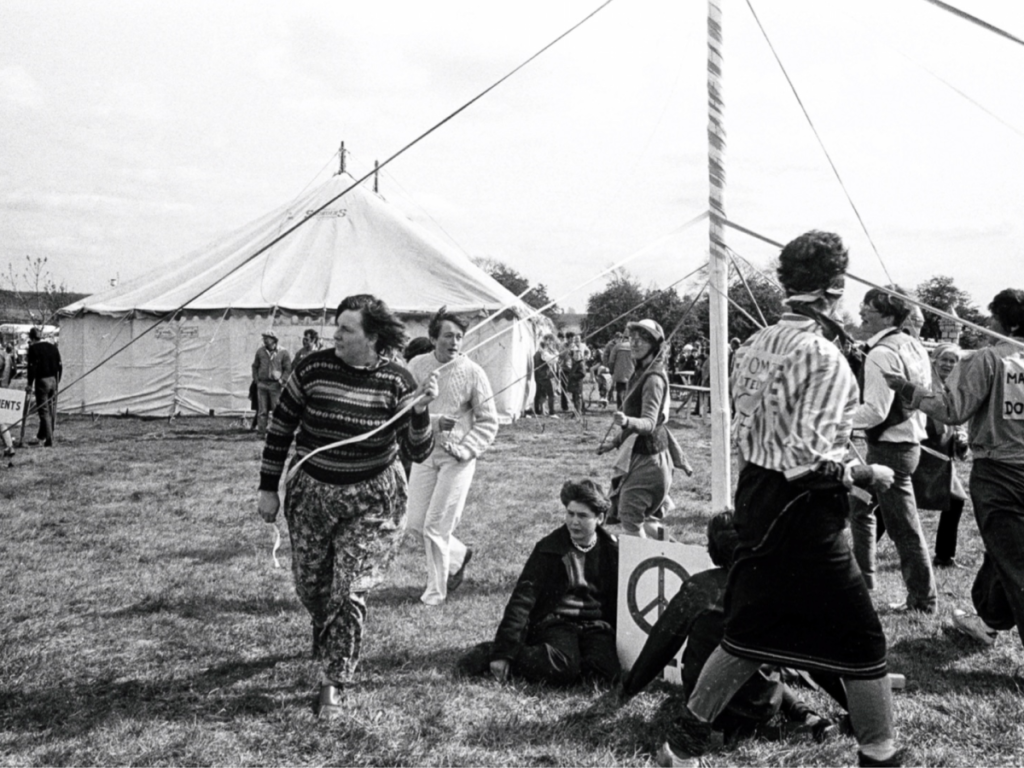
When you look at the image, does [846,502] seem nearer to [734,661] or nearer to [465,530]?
[734,661]

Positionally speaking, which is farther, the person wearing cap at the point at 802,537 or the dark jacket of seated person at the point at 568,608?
the dark jacket of seated person at the point at 568,608

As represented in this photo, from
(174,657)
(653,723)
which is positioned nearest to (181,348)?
(174,657)

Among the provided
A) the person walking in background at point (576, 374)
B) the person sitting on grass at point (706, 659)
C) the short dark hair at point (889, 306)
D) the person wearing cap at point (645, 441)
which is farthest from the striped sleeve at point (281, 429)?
the person walking in background at point (576, 374)

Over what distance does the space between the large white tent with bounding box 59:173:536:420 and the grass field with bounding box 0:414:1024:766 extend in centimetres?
1023

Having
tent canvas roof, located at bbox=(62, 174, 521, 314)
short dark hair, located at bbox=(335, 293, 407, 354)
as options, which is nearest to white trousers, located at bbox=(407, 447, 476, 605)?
short dark hair, located at bbox=(335, 293, 407, 354)

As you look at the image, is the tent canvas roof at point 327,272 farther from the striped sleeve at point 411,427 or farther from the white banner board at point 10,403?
the striped sleeve at point 411,427

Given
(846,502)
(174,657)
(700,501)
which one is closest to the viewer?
(846,502)

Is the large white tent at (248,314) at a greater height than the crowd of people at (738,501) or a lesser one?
greater

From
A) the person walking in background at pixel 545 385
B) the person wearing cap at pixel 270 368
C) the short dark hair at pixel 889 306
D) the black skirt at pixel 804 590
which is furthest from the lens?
the person walking in background at pixel 545 385

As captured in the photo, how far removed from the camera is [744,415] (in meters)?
2.92

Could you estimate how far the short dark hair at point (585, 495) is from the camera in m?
4.16

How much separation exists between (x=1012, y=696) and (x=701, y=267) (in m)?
2.54

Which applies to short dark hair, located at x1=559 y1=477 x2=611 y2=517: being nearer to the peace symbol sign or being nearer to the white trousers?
the peace symbol sign

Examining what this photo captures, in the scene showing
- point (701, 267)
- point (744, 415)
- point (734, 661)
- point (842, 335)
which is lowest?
point (734, 661)
